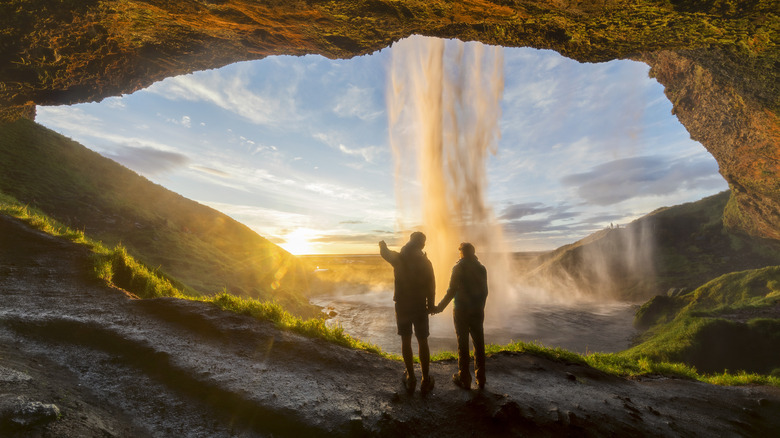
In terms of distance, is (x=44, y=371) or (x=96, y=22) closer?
(x=44, y=371)

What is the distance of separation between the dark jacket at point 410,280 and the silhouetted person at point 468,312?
52 centimetres

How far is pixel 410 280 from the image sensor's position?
5602 mm

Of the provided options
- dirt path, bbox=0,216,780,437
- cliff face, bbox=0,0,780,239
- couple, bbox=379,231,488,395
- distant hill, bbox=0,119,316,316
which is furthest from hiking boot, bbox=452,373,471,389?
distant hill, bbox=0,119,316,316

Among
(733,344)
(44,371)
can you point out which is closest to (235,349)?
(44,371)

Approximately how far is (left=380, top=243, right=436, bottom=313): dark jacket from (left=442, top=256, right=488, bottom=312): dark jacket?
22.8 inches

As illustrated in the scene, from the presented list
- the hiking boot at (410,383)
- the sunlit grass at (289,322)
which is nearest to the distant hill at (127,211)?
the sunlit grass at (289,322)

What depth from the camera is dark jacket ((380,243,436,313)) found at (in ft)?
18.4

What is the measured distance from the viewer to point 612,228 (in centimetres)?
5881

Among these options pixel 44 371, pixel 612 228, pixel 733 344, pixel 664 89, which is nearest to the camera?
pixel 44 371

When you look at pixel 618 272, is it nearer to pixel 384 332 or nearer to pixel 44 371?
pixel 384 332

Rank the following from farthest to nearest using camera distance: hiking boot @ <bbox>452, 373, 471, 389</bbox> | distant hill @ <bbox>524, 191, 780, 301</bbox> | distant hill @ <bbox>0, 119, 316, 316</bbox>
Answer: distant hill @ <bbox>524, 191, 780, 301</bbox> → distant hill @ <bbox>0, 119, 316, 316</bbox> → hiking boot @ <bbox>452, 373, 471, 389</bbox>

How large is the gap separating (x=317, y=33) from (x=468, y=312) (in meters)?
10.8

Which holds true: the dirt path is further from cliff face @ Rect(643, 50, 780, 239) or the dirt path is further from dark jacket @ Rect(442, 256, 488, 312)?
cliff face @ Rect(643, 50, 780, 239)

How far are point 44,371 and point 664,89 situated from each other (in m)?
33.3
